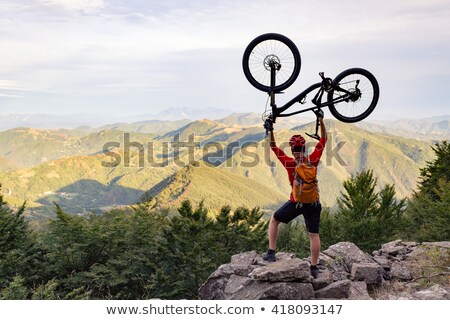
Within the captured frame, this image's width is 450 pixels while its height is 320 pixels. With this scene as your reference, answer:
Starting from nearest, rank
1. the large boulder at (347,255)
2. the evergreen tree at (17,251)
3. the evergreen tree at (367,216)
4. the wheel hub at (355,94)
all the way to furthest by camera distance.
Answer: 1. the wheel hub at (355,94)
2. the large boulder at (347,255)
3. the evergreen tree at (17,251)
4. the evergreen tree at (367,216)

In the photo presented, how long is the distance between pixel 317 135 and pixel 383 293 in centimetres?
477

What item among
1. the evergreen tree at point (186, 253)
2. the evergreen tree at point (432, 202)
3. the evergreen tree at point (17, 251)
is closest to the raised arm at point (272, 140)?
the evergreen tree at point (17, 251)

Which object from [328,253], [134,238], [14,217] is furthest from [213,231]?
[328,253]

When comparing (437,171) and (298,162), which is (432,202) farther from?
(298,162)

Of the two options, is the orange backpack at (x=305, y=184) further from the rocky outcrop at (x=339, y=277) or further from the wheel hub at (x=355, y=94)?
the wheel hub at (x=355, y=94)

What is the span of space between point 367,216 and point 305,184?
113ft

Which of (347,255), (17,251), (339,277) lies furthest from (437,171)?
(17,251)

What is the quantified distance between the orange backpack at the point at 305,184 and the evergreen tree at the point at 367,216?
30.8m

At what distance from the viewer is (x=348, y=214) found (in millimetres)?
39750

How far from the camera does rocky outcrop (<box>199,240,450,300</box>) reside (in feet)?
29.2

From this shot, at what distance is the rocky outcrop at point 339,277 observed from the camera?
8.89 m

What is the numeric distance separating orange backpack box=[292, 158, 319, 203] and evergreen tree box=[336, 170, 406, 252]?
30.8 meters

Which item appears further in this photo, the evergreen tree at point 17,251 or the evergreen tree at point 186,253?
the evergreen tree at point 186,253

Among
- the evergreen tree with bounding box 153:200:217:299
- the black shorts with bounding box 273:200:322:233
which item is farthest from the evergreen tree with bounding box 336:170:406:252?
the black shorts with bounding box 273:200:322:233
